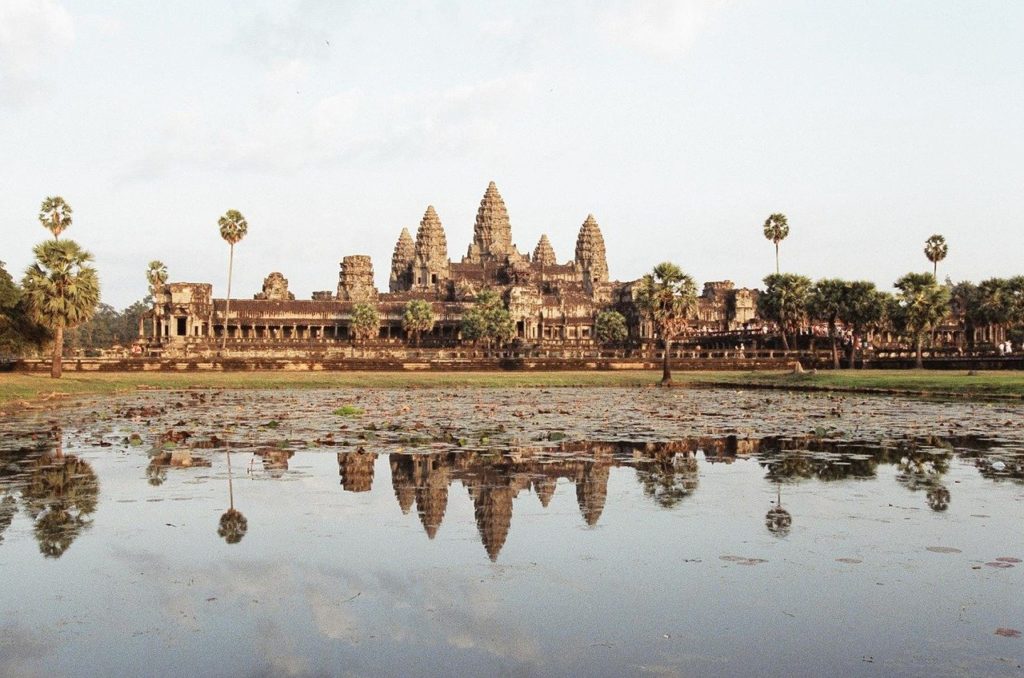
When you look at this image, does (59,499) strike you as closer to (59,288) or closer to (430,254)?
(59,288)

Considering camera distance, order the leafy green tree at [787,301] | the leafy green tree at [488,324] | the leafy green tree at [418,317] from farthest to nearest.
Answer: the leafy green tree at [418,317] < the leafy green tree at [488,324] < the leafy green tree at [787,301]

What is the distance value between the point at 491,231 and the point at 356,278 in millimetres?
34691

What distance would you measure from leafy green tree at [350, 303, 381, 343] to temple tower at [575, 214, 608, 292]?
54.0 m

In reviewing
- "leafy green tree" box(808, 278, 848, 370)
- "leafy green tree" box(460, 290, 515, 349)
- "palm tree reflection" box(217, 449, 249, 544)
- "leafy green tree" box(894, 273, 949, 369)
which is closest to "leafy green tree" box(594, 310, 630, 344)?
"leafy green tree" box(460, 290, 515, 349)

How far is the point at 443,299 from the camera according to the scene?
145m

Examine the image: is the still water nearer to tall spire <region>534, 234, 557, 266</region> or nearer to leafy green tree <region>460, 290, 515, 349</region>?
leafy green tree <region>460, 290, 515, 349</region>

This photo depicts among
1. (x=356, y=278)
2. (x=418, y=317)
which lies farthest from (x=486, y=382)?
(x=356, y=278)

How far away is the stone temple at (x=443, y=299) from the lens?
391 feet

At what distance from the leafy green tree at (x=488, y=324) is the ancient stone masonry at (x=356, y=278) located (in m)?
24.2

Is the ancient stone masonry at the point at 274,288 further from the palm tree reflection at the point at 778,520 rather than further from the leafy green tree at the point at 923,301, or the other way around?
the palm tree reflection at the point at 778,520

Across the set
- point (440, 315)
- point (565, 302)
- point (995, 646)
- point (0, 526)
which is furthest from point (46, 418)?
point (565, 302)

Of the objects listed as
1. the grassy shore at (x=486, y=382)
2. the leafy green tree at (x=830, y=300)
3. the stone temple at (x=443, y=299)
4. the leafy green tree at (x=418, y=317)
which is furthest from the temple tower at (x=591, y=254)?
the grassy shore at (x=486, y=382)

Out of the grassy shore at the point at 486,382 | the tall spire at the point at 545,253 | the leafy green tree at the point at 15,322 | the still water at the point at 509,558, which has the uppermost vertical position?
the tall spire at the point at 545,253

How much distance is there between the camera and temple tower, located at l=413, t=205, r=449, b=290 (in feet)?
525
